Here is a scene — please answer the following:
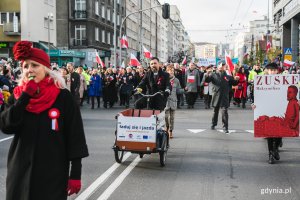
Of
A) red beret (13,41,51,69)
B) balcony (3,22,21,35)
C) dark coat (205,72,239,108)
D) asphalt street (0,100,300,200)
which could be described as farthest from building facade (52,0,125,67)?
red beret (13,41,51,69)

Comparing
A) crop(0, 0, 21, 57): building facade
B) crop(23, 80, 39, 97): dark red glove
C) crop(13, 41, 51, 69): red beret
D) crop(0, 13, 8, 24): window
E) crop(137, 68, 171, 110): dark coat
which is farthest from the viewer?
crop(0, 13, 8, 24): window

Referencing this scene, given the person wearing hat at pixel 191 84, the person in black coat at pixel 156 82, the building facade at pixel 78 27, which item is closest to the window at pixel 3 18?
the building facade at pixel 78 27

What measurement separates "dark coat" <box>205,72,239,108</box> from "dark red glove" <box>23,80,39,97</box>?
33.1 ft

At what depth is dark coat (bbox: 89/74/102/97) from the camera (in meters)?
22.3

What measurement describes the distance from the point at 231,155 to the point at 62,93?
6644 mm

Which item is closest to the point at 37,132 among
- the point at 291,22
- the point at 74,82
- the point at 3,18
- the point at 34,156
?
the point at 34,156

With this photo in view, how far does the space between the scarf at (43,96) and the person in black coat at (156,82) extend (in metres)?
6.67

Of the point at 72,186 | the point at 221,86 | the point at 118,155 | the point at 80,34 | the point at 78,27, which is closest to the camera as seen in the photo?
the point at 72,186

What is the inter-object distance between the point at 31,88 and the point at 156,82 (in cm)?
702

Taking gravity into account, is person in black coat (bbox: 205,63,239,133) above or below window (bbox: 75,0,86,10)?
below

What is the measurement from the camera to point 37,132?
3.39m

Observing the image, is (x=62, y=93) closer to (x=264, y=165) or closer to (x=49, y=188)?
(x=49, y=188)

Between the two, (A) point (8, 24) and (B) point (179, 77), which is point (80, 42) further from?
(B) point (179, 77)

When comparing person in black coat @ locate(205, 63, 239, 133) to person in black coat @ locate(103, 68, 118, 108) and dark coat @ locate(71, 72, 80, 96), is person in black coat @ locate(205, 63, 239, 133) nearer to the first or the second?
dark coat @ locate(71, 72, 80, 96)
